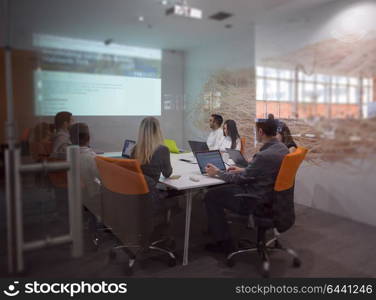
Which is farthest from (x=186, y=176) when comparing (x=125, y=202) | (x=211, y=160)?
(x=125, y=202)

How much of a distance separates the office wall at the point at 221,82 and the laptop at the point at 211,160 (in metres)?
0.29

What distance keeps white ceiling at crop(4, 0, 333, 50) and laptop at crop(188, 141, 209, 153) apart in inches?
27.9

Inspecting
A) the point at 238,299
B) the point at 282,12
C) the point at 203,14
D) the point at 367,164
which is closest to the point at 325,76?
the point at 282,12

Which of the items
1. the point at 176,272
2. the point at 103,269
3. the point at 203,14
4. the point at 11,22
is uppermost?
the point at 203,14

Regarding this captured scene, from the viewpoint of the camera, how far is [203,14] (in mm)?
1627

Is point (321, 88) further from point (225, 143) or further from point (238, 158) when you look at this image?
point (238, 158)

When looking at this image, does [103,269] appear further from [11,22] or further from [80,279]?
[11,22]

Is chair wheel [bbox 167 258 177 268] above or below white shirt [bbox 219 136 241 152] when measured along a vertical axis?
below

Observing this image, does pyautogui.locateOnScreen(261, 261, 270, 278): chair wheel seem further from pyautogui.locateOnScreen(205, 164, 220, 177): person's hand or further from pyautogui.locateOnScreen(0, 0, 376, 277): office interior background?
pyautogui.locateOnScreen(205, 164, 220, 177): person's hand

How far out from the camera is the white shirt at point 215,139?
238cm

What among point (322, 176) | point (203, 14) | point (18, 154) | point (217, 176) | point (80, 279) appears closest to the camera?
point (18, 154)

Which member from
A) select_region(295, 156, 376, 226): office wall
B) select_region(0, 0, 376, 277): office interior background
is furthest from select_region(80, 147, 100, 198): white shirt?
select_region(295, 156, 376, 226): office wall

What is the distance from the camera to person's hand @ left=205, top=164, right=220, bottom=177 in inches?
104

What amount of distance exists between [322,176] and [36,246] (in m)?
1.93
